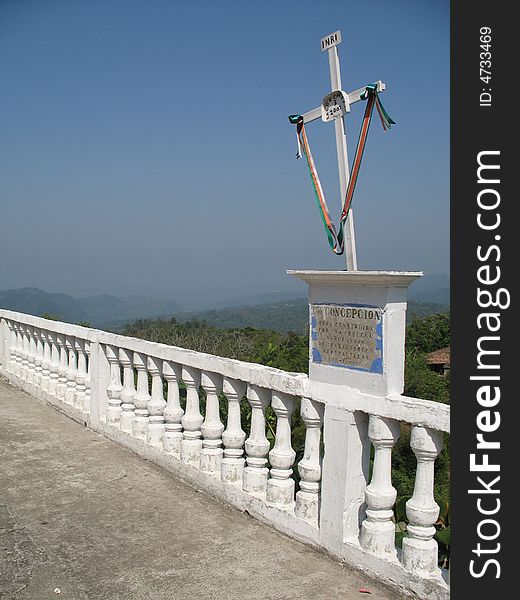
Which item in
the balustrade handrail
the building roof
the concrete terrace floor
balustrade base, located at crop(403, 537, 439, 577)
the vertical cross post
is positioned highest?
the vertical cross post

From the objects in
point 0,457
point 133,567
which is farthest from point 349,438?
point 0,457

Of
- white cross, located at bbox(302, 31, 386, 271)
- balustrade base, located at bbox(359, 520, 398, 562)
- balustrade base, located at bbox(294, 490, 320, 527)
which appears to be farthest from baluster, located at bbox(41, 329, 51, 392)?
balustrade base, located at bbox(359, 520, 398, 562)

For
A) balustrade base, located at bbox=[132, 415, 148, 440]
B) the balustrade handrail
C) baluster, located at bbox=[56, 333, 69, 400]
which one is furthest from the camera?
baluster, located at bbox=[56, 333, 69, 400]

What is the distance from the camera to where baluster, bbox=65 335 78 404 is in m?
6.60

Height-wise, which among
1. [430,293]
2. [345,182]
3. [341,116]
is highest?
[341,116]

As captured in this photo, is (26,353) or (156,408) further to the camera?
(26,353)

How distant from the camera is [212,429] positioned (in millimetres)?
4426

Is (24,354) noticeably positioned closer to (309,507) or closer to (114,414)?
(114,414)

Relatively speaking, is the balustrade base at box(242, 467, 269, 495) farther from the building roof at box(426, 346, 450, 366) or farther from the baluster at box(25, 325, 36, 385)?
the building roof at box(426, 346, 450, 366)

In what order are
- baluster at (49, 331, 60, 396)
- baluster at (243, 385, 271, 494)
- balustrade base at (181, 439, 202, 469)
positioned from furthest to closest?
1. baluster at (49, 331, 60, 396)
2. balustrade base at (181, 439, 202, 469)
3. baluster at (243, 385, 271, 494)

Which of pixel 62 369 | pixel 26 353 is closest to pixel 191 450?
pixel 62 369

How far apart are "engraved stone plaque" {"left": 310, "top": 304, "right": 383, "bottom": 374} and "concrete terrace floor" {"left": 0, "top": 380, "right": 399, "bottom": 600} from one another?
1018mm

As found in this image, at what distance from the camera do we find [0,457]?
516cm

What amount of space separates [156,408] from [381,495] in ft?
7.41
